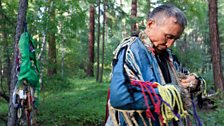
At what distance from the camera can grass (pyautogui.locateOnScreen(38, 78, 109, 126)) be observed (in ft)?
31.9

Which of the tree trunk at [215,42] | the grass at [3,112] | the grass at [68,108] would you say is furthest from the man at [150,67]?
the tree trunk at [215,42]

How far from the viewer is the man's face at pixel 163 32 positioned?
1.84 meters

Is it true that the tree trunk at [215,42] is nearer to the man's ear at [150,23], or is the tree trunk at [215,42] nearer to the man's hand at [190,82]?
the man's hand at [190,82]

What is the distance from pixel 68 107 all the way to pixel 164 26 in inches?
380

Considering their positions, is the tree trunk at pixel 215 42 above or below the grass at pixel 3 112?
above

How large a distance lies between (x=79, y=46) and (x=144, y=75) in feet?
82.0

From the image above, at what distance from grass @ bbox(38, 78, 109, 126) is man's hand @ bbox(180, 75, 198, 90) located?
299 inches

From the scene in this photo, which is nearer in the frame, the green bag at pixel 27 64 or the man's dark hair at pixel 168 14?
the man's dark hair at pixel 168 14

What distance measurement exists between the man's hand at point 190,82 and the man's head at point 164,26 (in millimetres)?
235

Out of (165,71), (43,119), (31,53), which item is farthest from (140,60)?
(43,119)

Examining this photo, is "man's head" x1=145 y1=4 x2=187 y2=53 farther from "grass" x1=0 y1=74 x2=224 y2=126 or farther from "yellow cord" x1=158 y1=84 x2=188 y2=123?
"grass" x1=0 y1=74 x2=224 y2=126

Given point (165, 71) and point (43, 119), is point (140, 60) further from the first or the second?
point (43, 119)

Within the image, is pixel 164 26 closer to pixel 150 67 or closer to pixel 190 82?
pixel 150 67

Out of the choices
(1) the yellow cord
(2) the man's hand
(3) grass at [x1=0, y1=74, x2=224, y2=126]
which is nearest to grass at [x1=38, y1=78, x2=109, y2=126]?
A: (3) grass at [x1=0, y1=74, x2=224, y2=126]
